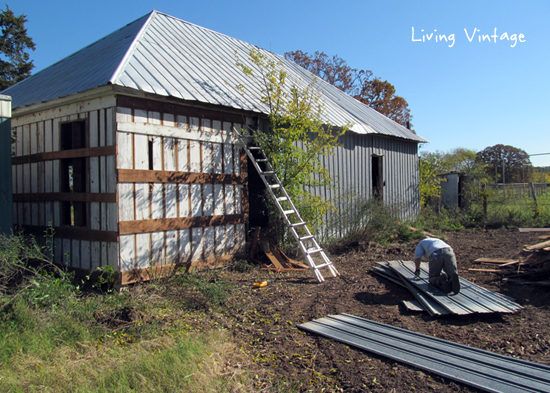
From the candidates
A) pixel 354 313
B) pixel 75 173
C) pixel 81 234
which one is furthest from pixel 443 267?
pixel 75 173

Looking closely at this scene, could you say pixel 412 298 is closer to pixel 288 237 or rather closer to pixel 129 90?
pixel 288 237

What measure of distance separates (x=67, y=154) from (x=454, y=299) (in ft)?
23.7

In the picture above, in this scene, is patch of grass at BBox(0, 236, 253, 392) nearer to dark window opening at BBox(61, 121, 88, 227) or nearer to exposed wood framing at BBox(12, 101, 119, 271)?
exposed wood framing at BBox(12, 101, 119, 271)

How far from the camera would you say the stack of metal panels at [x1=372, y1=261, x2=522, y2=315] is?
17.8 feet

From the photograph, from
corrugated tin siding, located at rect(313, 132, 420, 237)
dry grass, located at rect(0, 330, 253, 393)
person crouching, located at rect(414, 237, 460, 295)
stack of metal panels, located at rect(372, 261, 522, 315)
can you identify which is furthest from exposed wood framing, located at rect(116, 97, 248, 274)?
person crouching, located at rect(414, 237, 460, 295)

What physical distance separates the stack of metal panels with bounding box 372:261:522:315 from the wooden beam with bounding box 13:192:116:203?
204 inches

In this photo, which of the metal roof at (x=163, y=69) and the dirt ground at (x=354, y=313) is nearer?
the dirt ground at (x=354, y=313)

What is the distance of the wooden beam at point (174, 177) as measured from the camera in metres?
6.54

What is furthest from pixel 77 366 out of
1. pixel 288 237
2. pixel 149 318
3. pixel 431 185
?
pixel 431 185

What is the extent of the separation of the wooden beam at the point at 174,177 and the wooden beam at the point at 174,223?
72cm

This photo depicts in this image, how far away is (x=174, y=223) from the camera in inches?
283

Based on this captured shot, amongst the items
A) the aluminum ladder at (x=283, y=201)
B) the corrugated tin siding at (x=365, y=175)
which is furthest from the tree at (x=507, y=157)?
the aluminum ladder at (x=283, y=201)

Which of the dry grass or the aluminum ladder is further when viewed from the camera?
the aluminum ladder

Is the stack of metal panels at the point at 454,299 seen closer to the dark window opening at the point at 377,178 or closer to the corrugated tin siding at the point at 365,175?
the corrugated tin siding at the point at 365,175
